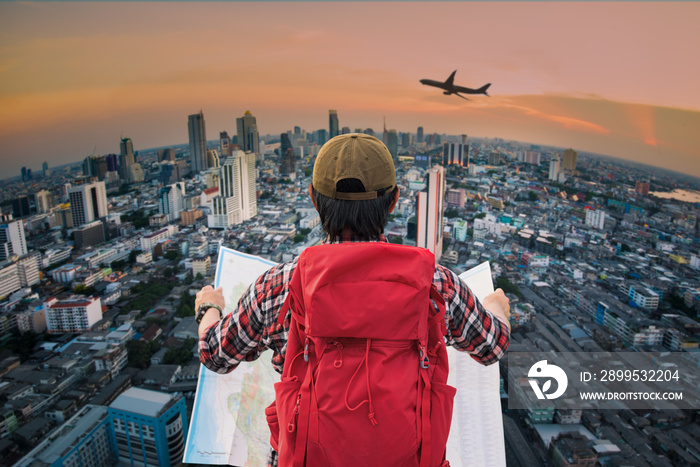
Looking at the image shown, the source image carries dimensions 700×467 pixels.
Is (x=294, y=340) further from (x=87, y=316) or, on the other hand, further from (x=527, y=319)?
(x=87, y=316)

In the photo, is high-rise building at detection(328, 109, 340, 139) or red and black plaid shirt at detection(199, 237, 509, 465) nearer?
red and black plaid shirt at detection(199, 237, 509, 465)

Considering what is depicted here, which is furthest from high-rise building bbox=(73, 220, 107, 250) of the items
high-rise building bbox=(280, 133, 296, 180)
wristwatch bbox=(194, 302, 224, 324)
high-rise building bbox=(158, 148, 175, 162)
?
wristwatch bbox=(194, 302, 224, 324)

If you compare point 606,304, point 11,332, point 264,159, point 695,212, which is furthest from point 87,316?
point 264,159

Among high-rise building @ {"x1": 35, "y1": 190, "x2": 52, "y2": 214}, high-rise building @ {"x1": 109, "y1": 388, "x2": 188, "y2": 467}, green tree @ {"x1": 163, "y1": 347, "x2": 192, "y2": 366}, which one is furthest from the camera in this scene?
high-rise building @ {"x1": 35, "y1": 190, "x2": 52, "y2": 214}

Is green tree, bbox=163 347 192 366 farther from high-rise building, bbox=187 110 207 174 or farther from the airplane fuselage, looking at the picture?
high-rise building, bbox=187 110 207 174

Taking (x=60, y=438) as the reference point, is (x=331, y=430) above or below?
above
